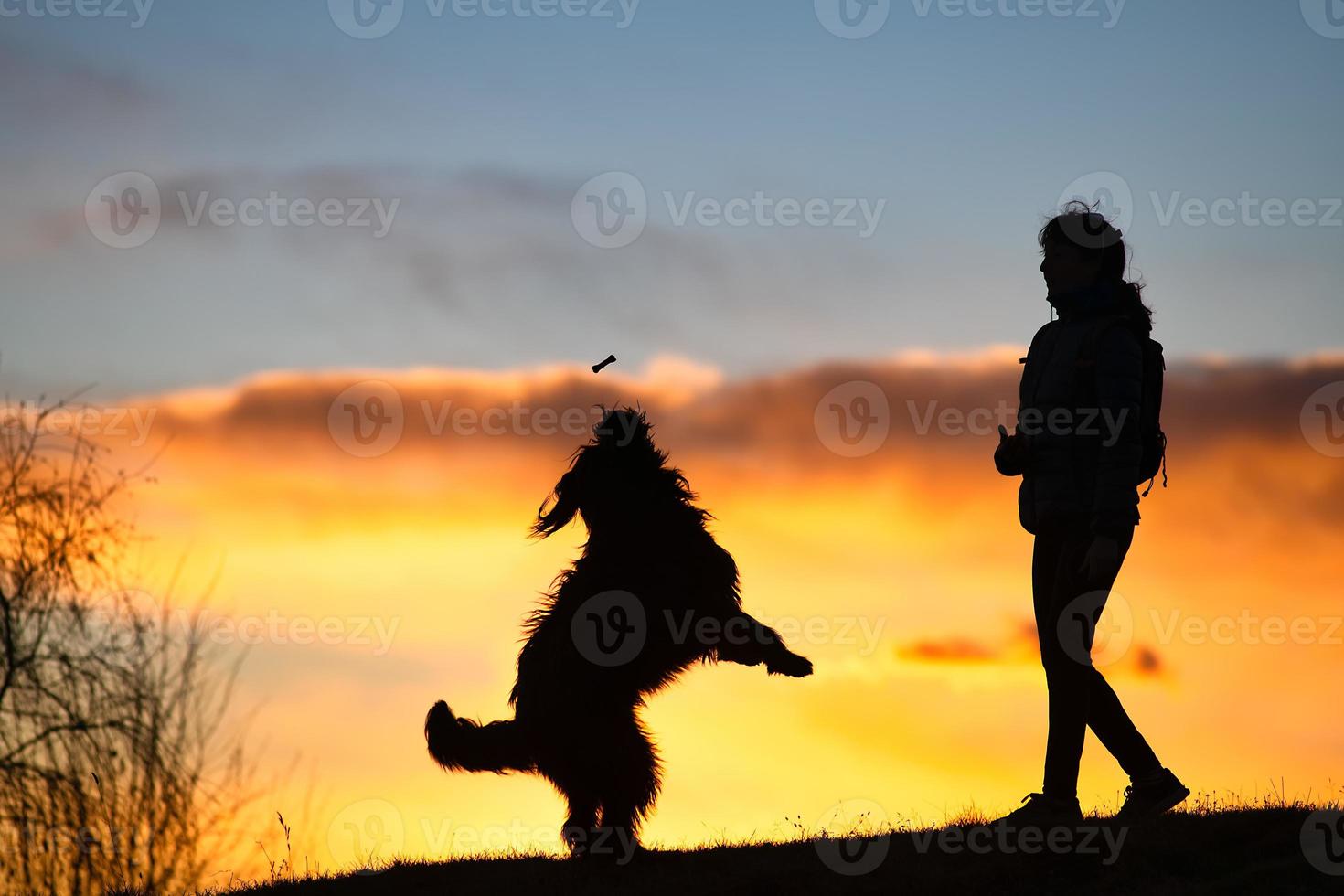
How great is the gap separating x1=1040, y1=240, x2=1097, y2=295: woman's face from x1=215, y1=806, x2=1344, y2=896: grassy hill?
2865 millimetres

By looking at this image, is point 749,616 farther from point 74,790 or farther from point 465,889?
point 74,790

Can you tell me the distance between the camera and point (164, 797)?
7895 mm

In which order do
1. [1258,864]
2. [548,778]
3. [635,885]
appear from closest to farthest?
[1258,864]
[635,885]
[548,778]

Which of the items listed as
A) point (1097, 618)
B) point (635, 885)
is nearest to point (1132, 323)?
point (1097, 618)

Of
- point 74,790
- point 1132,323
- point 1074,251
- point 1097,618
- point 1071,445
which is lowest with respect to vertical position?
point 74,790

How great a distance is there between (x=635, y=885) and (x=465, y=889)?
1.15 meters

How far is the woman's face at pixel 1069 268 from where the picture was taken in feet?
22.3

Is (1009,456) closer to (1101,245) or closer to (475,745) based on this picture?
(1101,245)

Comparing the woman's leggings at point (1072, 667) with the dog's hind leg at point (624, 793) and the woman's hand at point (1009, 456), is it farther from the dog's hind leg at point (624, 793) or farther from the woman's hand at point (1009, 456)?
the dog's hind leg at point (624, 793)

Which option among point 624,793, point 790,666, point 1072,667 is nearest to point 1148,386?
point 1072,667

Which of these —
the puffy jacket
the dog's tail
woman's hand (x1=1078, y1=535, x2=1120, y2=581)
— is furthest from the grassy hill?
the puffy jacket

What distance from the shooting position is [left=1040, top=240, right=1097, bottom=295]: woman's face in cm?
680

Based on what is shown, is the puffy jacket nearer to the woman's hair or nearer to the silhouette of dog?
the woman's hair

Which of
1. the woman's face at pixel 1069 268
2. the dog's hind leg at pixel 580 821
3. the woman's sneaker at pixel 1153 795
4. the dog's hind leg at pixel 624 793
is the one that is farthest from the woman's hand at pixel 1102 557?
the dog's hind leg at pixel 580 821
